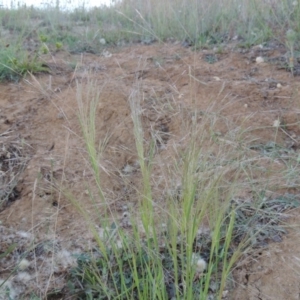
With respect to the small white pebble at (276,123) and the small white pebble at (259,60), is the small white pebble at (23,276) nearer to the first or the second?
the small white pebble at (276,123)

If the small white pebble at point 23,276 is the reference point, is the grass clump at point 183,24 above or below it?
above

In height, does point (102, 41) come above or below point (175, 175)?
above

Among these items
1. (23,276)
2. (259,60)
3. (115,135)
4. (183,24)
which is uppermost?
(183,24)

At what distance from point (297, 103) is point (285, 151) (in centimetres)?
46

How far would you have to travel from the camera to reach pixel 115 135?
7.35ft

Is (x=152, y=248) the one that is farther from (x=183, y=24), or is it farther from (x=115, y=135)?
(x=183, y=24)

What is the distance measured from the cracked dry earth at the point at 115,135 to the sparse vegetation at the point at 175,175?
3 centimetres

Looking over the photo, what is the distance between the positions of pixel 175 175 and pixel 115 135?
675 millimetres

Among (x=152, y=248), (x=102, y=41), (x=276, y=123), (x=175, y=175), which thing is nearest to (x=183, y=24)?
(x=102, y=41)

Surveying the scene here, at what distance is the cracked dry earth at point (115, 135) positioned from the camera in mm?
1578

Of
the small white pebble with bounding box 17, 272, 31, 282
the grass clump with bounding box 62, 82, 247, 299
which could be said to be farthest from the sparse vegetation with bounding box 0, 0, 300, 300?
the small white pebble with bounding box 17, 272, 31, 282

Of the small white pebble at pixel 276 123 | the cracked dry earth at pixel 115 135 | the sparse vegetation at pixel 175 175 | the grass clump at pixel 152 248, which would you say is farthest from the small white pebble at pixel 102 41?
the grass clump at pixel 152 248

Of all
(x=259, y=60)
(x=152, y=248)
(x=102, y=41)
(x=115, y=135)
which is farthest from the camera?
(x=102, y=41)

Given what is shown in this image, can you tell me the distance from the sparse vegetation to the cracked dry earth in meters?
0.03
